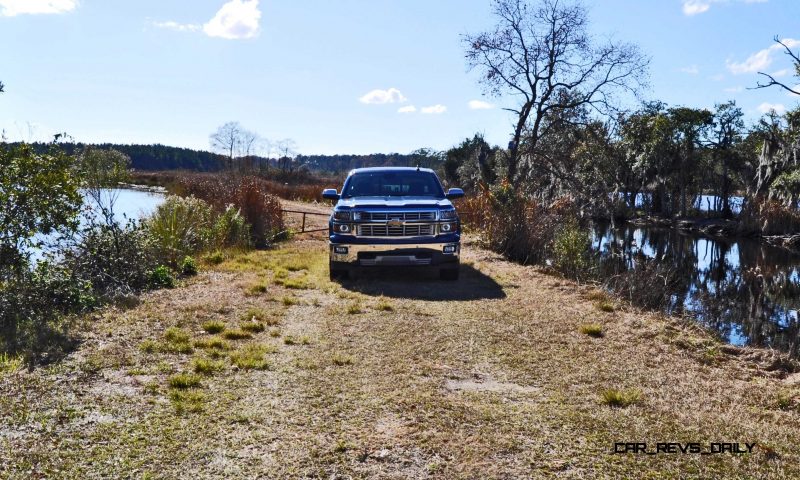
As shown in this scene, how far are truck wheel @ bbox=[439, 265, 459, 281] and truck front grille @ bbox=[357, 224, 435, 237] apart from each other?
0.87 metres

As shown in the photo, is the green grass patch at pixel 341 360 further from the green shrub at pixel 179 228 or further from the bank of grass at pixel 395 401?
the green shrub at pixel 179 228

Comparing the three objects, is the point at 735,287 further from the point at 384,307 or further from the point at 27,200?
the point at 27,200

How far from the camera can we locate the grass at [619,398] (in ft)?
15.0

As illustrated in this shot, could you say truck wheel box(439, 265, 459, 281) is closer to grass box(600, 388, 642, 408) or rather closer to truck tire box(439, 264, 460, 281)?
truck tire box(439, 264, 460, 281)

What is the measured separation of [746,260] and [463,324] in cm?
2091

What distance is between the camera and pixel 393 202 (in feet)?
31.9

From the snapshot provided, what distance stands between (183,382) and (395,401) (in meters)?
1.80

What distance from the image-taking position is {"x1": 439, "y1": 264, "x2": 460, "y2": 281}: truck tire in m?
9.96

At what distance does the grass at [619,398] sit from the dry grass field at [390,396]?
0.01 meters

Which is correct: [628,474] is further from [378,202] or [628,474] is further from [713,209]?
[713,209]

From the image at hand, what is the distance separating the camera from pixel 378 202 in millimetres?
9727

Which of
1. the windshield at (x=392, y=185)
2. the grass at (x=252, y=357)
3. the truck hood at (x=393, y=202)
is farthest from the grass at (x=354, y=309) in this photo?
the windshield at (x=392, y=185)

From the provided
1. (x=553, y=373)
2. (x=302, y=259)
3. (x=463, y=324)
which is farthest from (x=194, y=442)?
(x=302, y=259)

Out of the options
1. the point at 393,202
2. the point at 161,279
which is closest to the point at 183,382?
the point at 161,279
